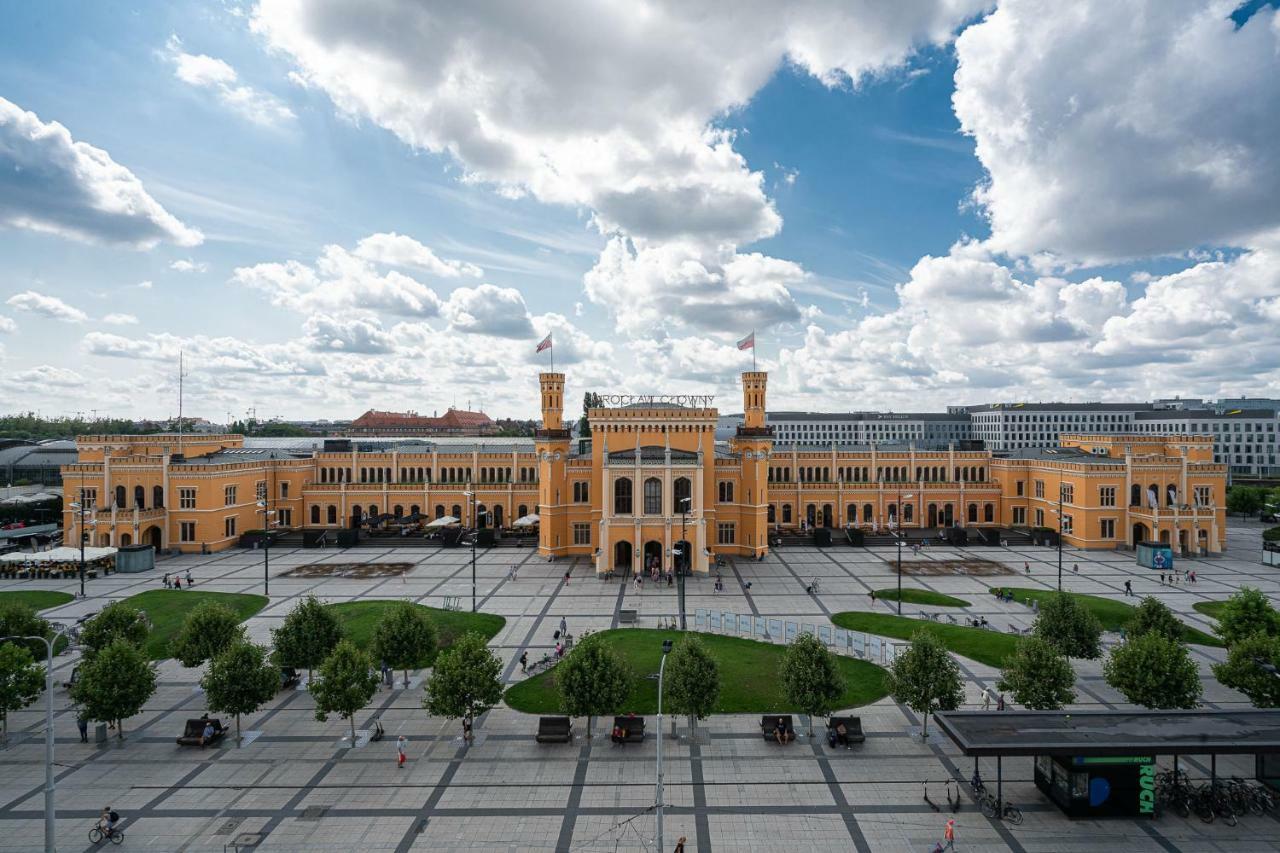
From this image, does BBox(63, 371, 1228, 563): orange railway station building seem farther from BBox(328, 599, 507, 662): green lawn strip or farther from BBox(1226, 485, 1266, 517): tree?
BBox(1226, 485, 1266, 517): tree

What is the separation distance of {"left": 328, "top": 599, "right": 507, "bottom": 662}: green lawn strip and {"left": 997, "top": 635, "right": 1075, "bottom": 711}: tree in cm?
2746

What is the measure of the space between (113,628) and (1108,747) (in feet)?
140

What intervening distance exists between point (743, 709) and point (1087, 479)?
5633 centimetres

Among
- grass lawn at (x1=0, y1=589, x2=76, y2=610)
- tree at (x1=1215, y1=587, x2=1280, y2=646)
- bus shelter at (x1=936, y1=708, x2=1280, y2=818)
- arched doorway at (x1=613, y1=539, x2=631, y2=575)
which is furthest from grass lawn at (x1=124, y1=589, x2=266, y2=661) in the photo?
tree at (x1=1215, y1=587, x2=1280, y2=646)

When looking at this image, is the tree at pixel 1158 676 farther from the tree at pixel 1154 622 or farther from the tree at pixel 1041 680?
the tree at pixel 1154 622

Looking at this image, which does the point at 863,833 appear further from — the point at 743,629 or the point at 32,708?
the point at 32,708

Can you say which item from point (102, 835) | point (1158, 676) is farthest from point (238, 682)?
point (1158, 676)

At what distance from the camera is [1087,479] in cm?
→ 6925

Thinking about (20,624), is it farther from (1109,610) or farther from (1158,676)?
(1109,610)

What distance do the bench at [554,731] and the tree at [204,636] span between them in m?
15.3

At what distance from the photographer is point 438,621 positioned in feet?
143

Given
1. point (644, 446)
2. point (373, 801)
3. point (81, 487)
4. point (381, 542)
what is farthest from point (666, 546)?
point (81, 487)

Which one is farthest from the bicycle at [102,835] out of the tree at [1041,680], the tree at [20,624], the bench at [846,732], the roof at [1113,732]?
the tree at [1041,680]

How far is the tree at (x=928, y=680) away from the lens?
2716cm
